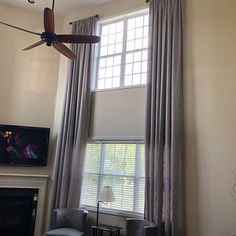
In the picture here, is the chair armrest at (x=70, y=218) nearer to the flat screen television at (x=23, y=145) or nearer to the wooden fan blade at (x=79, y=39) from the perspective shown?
the flat screen television at (x=23, y=145)

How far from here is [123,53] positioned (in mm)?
6020

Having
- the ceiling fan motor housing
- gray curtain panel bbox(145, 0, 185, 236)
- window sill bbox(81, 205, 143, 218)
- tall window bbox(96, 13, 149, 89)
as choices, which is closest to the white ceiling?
tall window bbox(96, 13, 149, 89)

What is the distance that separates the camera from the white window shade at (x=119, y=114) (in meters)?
5.28

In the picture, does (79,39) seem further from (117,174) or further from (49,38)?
(117,174)

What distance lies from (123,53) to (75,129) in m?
2.03

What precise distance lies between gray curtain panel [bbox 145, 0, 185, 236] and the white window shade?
0.30 m

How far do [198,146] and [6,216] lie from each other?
13.9ft

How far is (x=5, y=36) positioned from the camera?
20.8ft

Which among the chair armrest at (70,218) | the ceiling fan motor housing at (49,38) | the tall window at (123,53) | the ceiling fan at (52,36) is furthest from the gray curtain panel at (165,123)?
the ceiling fan motor housing at (49,38)

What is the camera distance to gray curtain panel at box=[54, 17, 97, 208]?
5469mm

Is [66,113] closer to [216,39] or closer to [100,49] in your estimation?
[100,49]

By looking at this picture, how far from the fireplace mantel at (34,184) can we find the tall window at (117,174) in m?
0.93

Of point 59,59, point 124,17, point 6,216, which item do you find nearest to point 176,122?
point 124,17

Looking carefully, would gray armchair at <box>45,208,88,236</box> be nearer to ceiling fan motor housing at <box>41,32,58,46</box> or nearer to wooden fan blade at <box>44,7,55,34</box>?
ceiling fan motor housing at <box>41,32,58,46</box>
